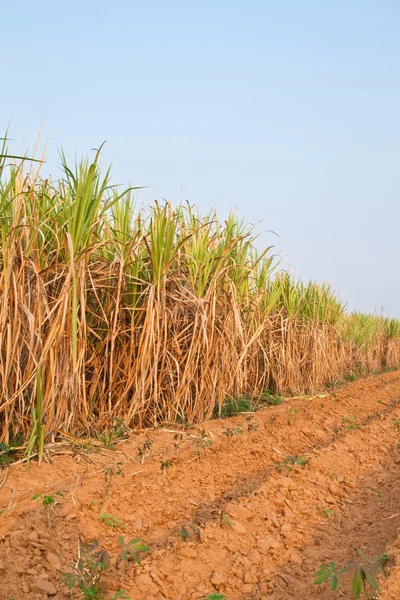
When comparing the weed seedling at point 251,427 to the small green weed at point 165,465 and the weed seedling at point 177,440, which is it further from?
the small green weed at point 165,465

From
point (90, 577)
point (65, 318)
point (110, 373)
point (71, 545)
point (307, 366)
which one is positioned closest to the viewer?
point (90, 577)

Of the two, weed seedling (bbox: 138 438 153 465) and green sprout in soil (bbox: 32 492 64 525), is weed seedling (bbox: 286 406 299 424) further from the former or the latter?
green sprout in soil (bbox: 32 492 64 525)

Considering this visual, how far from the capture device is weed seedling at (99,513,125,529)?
8.68 ft

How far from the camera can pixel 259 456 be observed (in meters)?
4.03

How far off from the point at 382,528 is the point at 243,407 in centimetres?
270

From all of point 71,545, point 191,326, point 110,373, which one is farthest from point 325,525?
point 191,326

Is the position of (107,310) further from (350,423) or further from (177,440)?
(350,423)

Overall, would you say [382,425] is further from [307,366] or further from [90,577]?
[90,577]

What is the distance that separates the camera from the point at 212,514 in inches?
116

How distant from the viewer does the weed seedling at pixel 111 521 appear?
2.65 m

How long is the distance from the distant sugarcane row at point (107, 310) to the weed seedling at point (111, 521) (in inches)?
27.0

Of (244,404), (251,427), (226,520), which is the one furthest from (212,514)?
(244,404)

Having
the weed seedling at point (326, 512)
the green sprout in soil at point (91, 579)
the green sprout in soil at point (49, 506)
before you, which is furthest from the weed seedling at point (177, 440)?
the green sprout in soil at point (91, 579)

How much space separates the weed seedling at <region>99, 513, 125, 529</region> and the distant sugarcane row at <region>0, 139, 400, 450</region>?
685 millimetres
